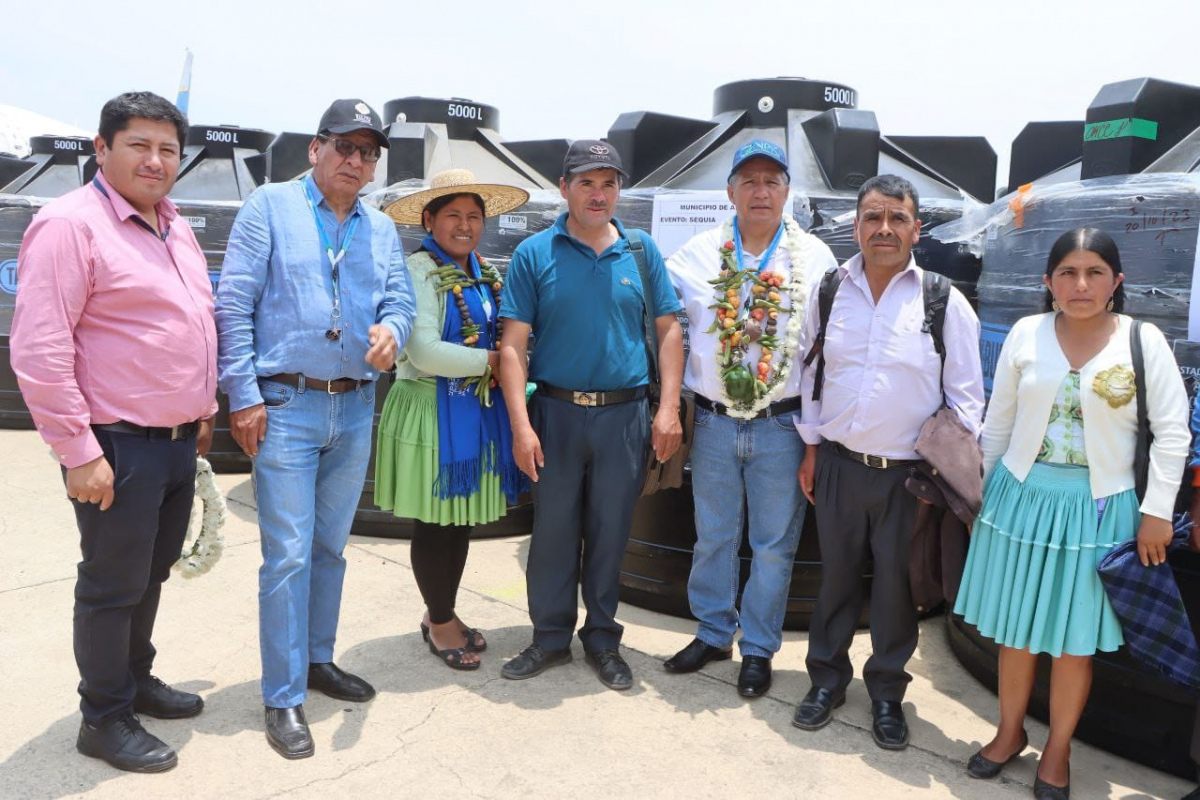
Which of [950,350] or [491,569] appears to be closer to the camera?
[950,350]

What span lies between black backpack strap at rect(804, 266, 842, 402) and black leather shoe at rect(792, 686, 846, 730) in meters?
1.07

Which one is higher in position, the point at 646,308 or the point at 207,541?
the point at 646,308

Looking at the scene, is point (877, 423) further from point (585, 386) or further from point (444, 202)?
point (444, 202)

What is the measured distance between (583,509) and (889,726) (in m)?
1.35

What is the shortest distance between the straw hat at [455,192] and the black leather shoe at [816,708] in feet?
7.26

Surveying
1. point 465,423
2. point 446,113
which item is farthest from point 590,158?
point 446,113

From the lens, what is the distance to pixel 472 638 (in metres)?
3.86

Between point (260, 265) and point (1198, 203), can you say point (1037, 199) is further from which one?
point (260, 265)

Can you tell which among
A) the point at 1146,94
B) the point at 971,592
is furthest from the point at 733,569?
the point at 1146,94

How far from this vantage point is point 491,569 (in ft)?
A: 16.3

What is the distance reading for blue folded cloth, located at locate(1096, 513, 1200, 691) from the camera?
267 centimetres

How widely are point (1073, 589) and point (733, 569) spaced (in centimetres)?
130

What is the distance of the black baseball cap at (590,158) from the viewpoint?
11.1ft

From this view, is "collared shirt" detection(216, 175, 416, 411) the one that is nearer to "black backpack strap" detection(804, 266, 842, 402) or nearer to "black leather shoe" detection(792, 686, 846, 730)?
"black backpack strap" detection(804, 266, 842, 402)
